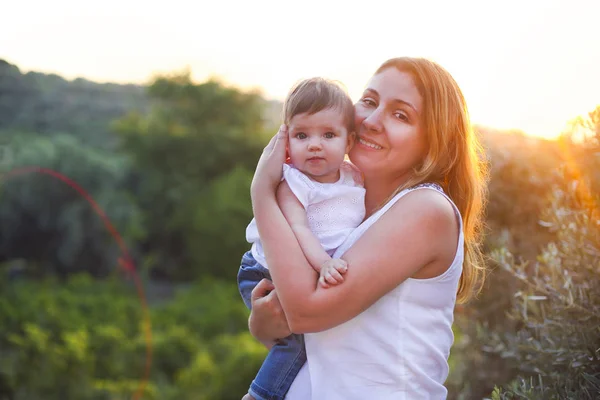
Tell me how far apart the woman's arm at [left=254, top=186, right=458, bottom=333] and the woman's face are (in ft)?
0.71

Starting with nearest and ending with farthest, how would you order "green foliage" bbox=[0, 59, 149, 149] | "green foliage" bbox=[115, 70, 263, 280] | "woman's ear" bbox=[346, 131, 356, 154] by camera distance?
1. "woman's ear" bbox=[346, 131, 356, 154]
2. "green foliage" bbox=[0, 59, 149, 149]
3. "green foliage" bbox=[115, 70, 263, 280]

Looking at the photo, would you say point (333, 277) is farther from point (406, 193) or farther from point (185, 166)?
point (185, 166)

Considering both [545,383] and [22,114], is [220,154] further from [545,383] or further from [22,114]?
[545,383]

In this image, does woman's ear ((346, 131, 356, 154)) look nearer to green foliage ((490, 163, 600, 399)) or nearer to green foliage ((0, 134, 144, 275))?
green foliage ((490, 163, 600, 399))

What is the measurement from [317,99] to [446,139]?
15.9 inches

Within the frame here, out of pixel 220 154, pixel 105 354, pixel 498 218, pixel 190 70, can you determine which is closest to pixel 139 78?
pixel 190 70

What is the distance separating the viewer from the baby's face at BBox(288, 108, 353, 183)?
2018 mm

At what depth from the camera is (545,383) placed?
2.41m

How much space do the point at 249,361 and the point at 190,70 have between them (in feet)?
28.5

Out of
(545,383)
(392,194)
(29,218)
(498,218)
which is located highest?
(392,194)

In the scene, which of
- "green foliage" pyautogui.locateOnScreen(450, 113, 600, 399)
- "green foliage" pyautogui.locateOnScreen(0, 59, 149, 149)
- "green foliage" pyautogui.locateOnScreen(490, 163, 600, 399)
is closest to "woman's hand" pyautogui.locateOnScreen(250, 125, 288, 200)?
"green foliage" pyautogui.locateOnScreen(450, 113, 600, 399)

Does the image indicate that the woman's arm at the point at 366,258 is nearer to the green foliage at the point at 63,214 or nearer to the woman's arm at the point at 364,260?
the woman's arm at the point at 364,260

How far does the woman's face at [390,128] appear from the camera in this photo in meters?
2.04

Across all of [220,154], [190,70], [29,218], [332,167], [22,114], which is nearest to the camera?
[332,167]
